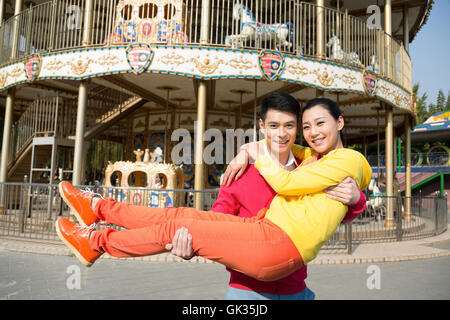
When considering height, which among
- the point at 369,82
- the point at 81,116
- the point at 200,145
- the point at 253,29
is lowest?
the point at 200,145

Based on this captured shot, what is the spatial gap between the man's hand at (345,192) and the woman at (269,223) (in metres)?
0.03

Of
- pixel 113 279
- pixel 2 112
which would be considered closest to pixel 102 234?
pixel 113 279

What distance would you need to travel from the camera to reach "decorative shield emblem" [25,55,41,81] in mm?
9500

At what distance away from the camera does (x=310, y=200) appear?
5.58ft

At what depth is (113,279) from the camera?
512 centimetres

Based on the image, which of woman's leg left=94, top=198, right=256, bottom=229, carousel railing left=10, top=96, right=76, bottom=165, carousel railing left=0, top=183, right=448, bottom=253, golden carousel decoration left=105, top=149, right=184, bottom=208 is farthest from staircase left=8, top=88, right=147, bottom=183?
woman's leg left=94, top=198, right=256, bottom=229

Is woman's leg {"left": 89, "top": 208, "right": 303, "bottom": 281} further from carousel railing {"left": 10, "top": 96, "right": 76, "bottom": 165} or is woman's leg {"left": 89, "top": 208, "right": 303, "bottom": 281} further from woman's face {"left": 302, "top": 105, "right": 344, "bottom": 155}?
carousel railing {"left": 10, "top": 96, "right": 76, "bottom": 165}

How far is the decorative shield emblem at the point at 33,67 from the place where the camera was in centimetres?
950

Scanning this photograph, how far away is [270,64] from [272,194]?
708 cm

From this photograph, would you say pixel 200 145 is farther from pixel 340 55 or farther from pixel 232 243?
pixel 232 243

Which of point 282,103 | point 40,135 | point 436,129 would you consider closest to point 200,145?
point 282,103

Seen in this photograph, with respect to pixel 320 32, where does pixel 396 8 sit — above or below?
above

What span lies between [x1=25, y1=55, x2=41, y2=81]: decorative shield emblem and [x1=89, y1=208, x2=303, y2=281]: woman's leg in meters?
9.84

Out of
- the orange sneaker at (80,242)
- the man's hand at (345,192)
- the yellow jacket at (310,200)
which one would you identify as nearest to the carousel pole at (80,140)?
the orange sneaker at (80,242)
